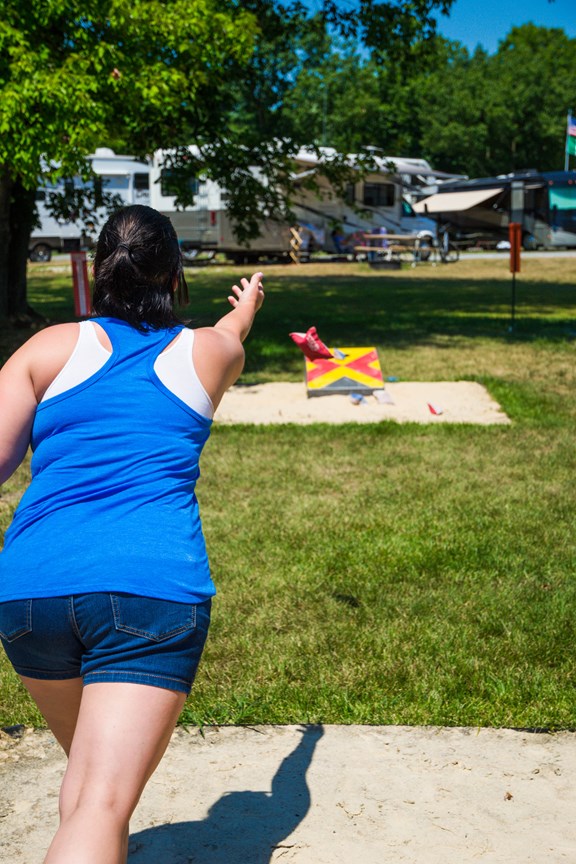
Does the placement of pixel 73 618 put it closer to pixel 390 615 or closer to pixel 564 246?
pixel 390 615

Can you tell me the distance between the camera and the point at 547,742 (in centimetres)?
333

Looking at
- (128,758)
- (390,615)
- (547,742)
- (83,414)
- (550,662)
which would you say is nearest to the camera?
(128,758)

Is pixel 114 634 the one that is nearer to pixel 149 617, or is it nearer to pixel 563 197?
pixel 149 617

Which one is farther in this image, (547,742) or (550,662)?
(550,662)

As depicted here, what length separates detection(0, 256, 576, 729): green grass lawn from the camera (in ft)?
12.0

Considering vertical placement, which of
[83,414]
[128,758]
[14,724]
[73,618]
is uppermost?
[83,414]

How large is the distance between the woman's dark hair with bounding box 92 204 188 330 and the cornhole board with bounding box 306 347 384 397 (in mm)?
7242

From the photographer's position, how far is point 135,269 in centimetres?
221

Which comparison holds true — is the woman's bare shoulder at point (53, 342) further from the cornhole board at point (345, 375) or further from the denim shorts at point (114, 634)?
the cornhole board at point (345, 375)

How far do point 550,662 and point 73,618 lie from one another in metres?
2.66

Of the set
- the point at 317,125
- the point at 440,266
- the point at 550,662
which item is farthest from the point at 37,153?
the point at 317,125

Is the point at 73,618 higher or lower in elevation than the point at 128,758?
higher

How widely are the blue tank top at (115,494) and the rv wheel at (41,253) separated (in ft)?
114

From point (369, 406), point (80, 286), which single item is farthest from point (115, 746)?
point (80, 286)
